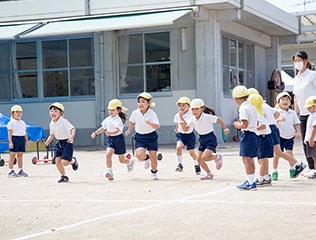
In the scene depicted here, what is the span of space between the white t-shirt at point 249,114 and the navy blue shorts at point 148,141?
2.61 meters

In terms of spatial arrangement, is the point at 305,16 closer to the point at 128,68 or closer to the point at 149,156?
the point at 128,68

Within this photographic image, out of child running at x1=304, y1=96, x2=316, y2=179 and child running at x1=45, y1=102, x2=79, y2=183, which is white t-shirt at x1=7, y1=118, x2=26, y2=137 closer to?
child running at x1=45, y1=102, x2=79, y2=183

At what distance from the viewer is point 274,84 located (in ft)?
98.9

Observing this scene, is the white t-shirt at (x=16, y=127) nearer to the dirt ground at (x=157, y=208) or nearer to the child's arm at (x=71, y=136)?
the dirt ground at (x=157, y=208)

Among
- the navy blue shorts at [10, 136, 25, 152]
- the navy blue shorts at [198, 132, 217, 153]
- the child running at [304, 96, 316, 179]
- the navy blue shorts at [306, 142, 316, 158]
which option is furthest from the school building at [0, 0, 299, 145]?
the navy blue shorts at [306, 142, 316, 158]

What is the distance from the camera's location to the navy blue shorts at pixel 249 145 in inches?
408

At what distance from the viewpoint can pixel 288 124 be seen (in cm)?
1205

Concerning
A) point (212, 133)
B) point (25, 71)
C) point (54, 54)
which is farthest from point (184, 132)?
point (25, 71)

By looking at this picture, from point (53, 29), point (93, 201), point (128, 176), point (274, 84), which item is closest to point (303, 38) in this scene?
point (274, 84)

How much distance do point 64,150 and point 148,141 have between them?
1.55 meters

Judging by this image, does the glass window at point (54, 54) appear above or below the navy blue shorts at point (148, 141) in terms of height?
above

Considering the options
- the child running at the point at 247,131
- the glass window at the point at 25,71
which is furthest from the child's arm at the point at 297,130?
the glass window at the point at 25,71

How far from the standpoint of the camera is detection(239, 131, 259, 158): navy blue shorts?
10359 mm

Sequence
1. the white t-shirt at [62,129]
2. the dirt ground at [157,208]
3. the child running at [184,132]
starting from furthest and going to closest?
the child running at [184,132] → the white t-shirt at [62,129] → the dirt ground at [157,208]
